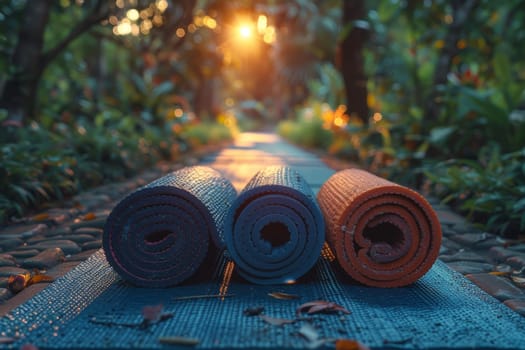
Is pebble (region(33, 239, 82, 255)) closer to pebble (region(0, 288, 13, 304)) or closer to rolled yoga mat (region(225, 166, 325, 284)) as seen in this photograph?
pebble (region(0, 288, 13, 304))

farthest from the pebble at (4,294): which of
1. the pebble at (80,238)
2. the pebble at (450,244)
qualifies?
the pebble at (450,244)

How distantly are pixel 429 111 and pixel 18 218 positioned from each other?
541 cm

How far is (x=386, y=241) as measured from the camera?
9.43ft

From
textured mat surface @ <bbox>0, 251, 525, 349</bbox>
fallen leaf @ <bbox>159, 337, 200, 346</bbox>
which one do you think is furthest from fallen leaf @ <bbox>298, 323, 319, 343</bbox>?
fallen leaf @ <bbox>159, 337, 200, 346</bbox>

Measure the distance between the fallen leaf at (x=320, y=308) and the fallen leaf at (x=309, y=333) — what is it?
0.16 meters

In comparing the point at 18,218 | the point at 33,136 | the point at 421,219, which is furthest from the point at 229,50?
the point at 421,219

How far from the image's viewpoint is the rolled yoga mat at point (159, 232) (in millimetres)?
2555

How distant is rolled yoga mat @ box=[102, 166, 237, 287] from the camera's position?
2.55 meters

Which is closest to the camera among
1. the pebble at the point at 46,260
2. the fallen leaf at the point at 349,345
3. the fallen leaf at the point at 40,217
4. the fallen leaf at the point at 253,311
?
the fallen leaf at the point at 349,345

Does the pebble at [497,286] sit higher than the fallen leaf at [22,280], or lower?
higher

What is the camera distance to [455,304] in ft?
7.80

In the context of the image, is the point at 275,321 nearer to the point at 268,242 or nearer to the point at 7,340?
the point at 268,242

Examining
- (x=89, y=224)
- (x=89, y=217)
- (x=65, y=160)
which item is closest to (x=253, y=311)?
(x=89, y=224)

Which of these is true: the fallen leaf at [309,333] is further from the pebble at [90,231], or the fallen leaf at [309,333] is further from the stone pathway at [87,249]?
the pebble at [90,231]
